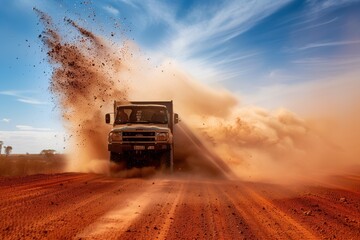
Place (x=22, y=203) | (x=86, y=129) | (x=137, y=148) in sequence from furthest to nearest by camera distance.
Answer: (x=86, y=129), (x=137, y=148), (x=22, y=203)

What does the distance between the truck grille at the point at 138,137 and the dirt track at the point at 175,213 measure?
4.26m

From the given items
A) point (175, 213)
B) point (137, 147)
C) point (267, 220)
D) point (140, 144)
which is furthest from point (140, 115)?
point (267, 220)

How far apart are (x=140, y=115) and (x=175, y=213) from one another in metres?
9.48

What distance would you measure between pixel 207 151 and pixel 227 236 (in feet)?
46.8

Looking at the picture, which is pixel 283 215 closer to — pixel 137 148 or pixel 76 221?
pixel 76 221

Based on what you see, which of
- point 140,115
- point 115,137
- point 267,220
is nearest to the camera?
point 267,220

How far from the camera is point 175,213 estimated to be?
7273 mm

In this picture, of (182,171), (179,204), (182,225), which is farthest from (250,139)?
(182,225)

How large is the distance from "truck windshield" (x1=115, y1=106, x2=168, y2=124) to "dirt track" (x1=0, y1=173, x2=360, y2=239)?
552cm

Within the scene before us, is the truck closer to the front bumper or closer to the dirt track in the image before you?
the front bumper

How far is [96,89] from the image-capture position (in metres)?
22.8

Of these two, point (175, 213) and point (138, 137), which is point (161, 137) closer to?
point (138, 137)

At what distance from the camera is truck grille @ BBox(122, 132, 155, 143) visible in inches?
599

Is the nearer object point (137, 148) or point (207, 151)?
point (137, 148)
